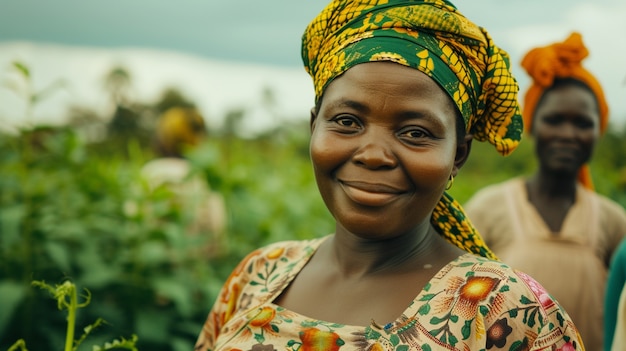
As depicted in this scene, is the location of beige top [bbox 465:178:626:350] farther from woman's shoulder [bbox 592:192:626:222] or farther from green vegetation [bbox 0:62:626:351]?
green vegetation [bbox 0:62:626:351]

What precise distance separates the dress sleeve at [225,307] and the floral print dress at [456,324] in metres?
0.25

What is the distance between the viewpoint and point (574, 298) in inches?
123

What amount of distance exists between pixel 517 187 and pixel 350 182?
2.18 metres

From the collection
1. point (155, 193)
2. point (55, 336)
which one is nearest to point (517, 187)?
point (155, 193)

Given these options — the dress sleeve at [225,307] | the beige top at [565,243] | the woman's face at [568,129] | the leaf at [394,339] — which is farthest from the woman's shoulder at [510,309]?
the woman's face at [568,129]

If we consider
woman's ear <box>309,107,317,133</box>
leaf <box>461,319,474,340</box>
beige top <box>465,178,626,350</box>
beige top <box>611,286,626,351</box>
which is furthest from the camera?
beige top <box>465,178,626,350</box>

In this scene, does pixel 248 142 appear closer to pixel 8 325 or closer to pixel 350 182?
pixel 8 325

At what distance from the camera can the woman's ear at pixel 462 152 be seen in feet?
5.76

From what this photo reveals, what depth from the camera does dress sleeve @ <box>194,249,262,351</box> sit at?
2041 mm

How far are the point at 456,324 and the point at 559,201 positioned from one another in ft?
7.15

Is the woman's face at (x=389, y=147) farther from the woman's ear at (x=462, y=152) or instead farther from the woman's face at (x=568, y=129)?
A: the woman's face at (x=568, y=129)

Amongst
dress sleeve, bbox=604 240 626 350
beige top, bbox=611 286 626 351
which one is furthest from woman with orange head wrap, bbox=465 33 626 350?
beige top, bbox=611 286 626 351

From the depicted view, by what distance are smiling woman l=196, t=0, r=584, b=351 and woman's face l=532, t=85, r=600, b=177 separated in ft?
5.68

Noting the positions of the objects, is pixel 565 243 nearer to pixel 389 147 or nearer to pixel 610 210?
pixel 610 210
